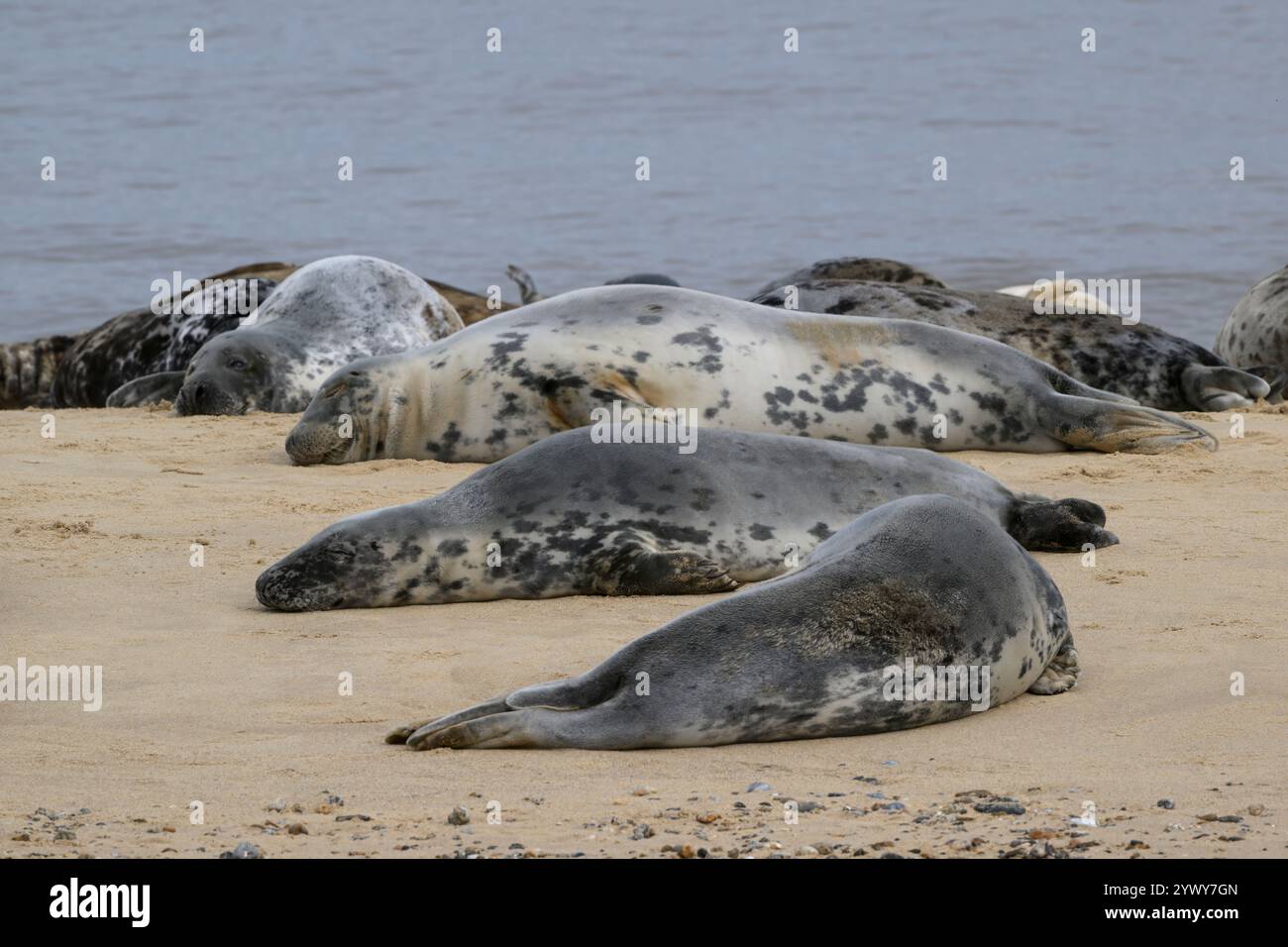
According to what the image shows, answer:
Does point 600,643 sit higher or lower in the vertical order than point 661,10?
lower

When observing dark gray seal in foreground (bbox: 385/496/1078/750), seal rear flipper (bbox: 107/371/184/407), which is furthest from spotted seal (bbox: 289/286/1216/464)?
dark gray seal in foreground (bbox: 385/496/1078/750)

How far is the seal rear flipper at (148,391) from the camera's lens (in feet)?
34.9

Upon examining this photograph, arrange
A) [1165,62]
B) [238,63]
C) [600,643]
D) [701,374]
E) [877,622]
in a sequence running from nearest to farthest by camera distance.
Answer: [877,622]
[600,643]
[701,374]
[1165,62]
[238,63]

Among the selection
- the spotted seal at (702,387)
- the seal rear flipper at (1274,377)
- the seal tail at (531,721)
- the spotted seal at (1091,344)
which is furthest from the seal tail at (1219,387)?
the seal tail at (531,721)

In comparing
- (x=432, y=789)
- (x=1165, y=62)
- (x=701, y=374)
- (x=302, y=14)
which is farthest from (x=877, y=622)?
(x=302, y=14)

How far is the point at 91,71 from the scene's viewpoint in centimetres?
4238

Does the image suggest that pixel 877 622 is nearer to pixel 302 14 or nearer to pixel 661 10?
pixel 661 10

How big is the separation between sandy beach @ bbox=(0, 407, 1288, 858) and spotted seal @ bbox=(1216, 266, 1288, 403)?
4511 mm

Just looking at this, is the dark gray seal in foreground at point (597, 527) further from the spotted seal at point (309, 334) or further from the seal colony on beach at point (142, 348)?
the seal colony on beach at point (142, 348)

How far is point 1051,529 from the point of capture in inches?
231

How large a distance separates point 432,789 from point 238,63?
42.5 metres

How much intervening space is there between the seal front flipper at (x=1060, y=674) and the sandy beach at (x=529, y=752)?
0.22 ft

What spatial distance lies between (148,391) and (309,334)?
1029 mm

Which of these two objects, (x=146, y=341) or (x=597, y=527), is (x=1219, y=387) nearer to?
(x=597, y=527)
